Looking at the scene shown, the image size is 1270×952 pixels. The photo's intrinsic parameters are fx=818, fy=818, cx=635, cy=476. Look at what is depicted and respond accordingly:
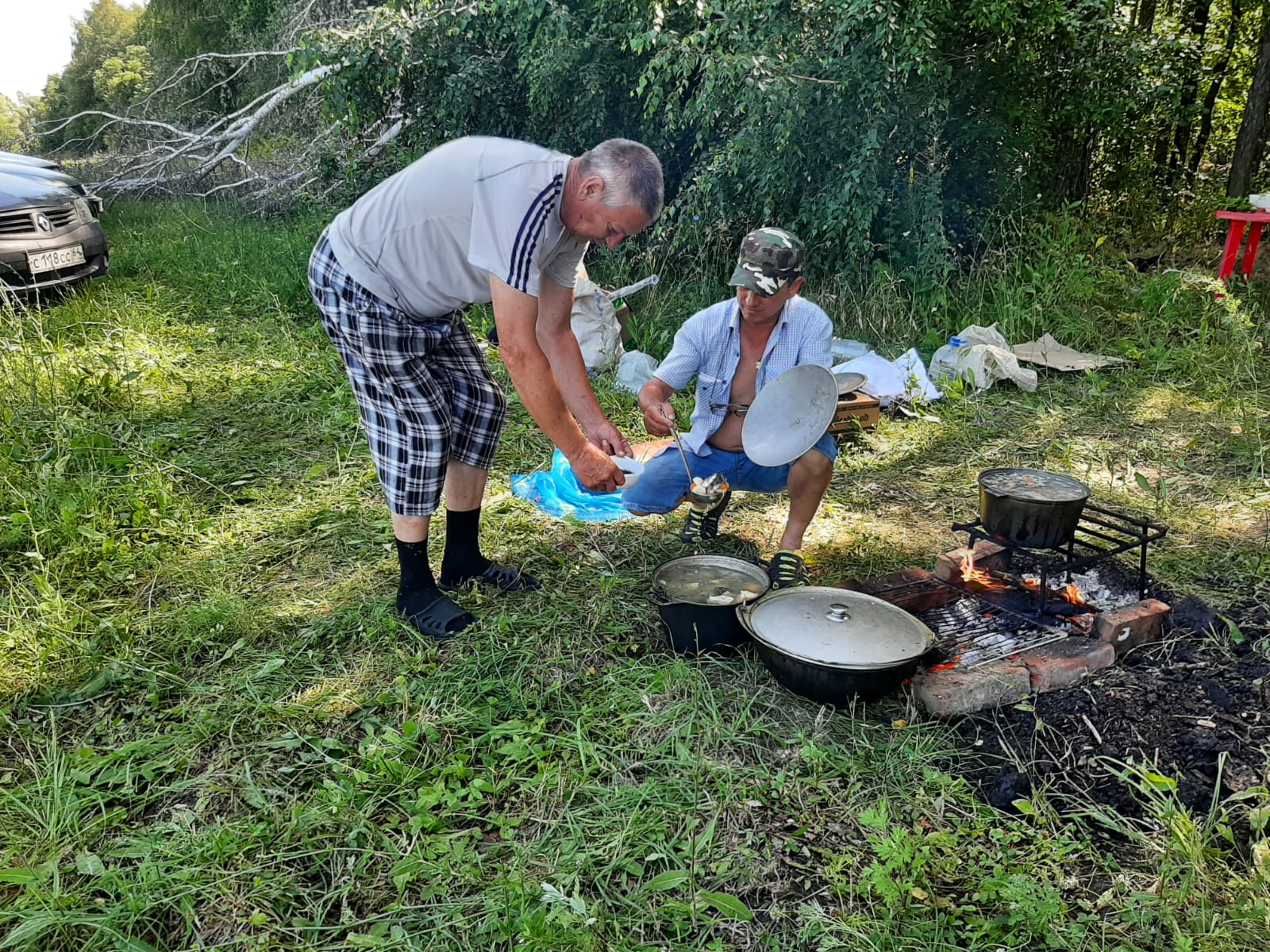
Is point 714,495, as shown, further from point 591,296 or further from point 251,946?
point 591,296

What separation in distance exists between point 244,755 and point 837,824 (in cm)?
174

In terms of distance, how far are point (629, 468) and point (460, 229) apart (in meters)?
0.94

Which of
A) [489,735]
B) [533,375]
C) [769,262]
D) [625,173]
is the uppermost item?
[625,173]

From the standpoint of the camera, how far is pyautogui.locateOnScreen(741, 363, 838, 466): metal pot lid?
315 cm

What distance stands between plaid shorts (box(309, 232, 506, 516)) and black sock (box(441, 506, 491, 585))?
1.03ft

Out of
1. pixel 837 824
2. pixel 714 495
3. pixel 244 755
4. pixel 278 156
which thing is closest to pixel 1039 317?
pixel 714 495

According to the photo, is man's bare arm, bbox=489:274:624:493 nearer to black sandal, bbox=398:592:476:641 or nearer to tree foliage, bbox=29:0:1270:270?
black sandal, bbox=398:592:476:641

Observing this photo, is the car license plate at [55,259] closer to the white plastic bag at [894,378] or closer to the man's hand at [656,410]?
the man's hand at [656,410]

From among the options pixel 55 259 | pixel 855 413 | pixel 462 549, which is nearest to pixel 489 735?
pixel 462 549

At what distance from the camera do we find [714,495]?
11.5 ft

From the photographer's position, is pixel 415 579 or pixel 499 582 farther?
pixel 499 582

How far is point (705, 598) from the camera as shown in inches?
114

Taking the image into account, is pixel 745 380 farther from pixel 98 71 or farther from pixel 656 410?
pixel 98 71

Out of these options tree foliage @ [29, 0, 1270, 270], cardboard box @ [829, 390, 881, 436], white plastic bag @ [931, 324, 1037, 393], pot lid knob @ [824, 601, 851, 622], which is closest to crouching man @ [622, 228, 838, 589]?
pot lid knob @ [824, 601, 851, 622]
